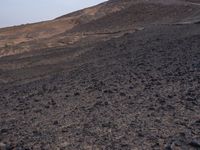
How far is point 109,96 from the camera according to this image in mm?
9602

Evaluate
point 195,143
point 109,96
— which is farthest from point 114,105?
point 195,143

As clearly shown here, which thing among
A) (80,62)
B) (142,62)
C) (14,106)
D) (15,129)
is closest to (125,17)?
(80,62)

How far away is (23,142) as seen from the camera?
723 cm

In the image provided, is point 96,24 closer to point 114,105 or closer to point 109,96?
point 109,96

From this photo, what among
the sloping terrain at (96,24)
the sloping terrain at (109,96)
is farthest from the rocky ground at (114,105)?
the sloping terrain at (96,24)

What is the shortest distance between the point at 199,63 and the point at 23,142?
571cm

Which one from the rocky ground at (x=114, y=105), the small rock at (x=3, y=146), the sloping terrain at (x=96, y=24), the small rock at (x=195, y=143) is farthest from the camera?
the sloping terrain at (x=96, y=24)

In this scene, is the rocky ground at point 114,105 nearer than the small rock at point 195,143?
No

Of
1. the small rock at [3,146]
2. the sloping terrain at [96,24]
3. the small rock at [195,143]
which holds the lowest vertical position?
the small rock at [195,143]

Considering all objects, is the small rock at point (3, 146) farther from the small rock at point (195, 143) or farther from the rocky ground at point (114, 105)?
the small rock at point (195, 143)

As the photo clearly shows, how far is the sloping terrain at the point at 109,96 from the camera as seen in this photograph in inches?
275

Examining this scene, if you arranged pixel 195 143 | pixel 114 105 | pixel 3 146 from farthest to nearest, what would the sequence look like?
1. pixel 114 105
2. pixel 3 146
3. pixel 195 143

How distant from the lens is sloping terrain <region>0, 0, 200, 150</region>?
6.98 metres

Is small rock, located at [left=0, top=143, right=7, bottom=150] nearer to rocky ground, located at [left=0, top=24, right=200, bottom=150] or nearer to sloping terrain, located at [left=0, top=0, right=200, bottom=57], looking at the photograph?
rocky ground, located at [left=0, top=24, right=200, bottom=150]
